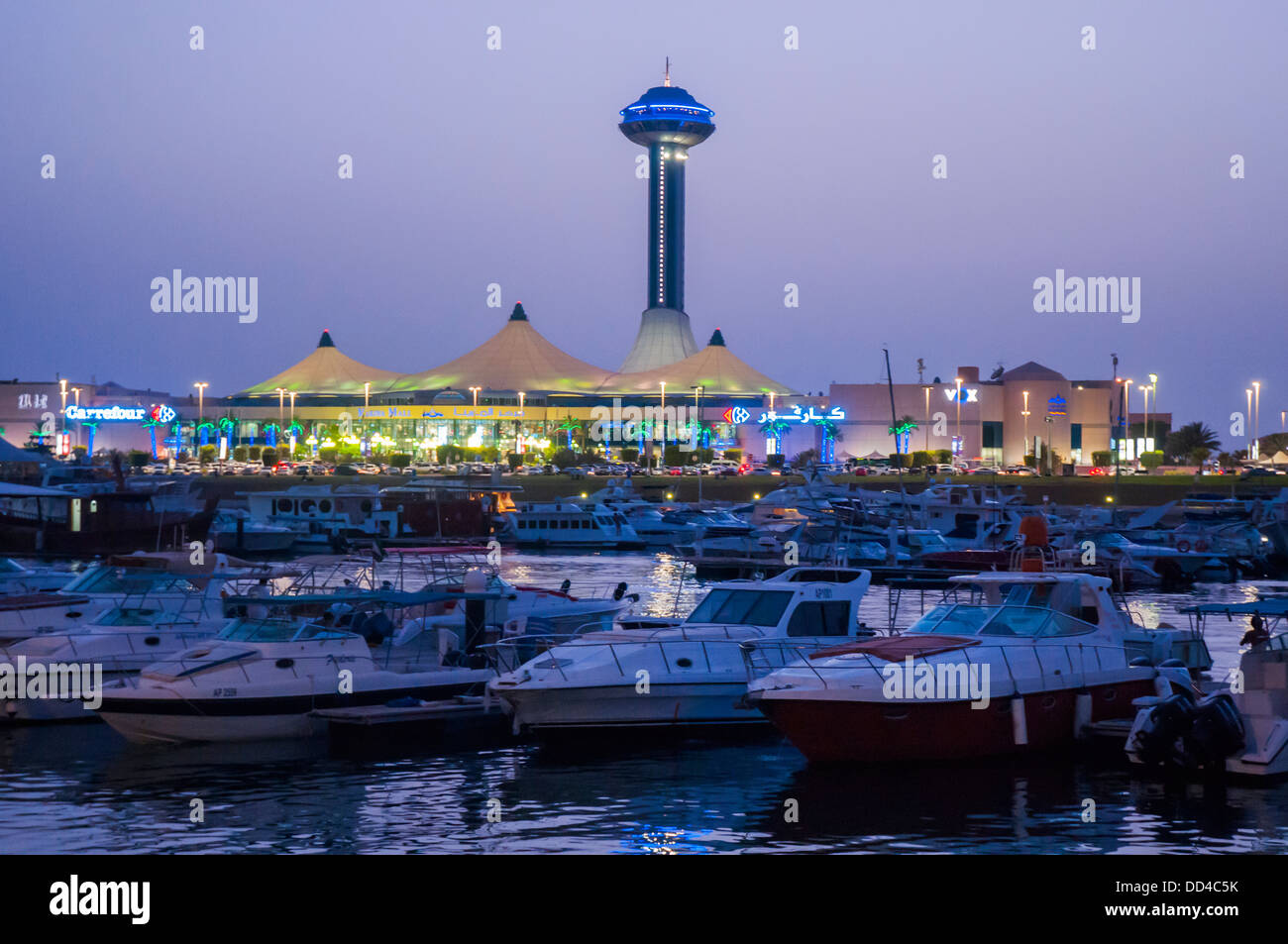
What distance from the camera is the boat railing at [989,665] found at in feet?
57.8

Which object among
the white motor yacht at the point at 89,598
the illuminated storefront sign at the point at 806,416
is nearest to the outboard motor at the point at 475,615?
the white motor yacht at the point at 89,598

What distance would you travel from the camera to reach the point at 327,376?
6521 inches

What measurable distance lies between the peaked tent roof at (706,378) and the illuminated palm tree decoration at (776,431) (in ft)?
40.7

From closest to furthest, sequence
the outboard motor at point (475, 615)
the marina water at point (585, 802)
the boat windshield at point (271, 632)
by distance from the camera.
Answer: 1. the marina water at point (585, 802)
2. the boat windshield at point (271, 632)
3. the outboard motor at point (475, 615)

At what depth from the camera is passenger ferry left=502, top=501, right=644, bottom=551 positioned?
199 ft

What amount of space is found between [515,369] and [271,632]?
140m

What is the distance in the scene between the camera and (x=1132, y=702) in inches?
754

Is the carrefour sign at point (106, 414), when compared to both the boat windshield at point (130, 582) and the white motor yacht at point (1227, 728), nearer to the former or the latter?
the boat windshield at point (130, 582)

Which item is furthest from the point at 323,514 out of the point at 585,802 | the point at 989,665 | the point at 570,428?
the point at 570,428

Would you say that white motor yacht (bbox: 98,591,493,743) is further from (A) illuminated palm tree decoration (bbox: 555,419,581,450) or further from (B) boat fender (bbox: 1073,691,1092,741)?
(A) illuminated palm tree decoration (bbox: 555,419,581,450)

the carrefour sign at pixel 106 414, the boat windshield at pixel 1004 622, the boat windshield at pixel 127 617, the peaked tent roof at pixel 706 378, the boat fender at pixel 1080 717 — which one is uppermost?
the peaked tent roof at pixel 706 378

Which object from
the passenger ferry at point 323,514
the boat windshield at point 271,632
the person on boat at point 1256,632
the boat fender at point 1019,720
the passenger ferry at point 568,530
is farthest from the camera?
the passenger ferry at point 568,530

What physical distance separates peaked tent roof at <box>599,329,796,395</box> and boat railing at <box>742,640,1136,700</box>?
125 meters

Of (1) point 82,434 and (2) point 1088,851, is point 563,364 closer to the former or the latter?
(1) point 82,434
